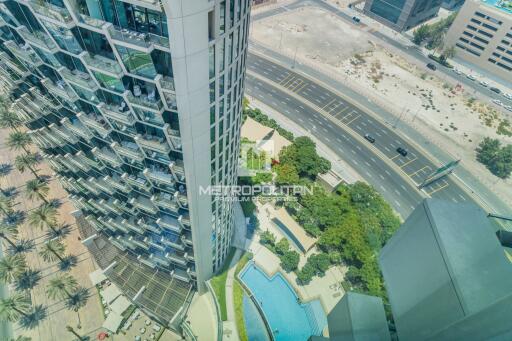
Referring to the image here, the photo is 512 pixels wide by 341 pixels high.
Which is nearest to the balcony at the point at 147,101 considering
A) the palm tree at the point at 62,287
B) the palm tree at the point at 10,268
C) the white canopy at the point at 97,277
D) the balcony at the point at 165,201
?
the balcony at the point at 165,201

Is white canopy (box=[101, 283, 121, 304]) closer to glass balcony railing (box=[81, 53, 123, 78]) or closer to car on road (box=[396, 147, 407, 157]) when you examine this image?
glass balcony railing (box=[81, 53, 123, 78])

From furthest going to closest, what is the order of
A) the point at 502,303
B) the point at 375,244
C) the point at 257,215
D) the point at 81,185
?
the point at 257,215
the point at 375,244
the point at 81,185
the point at 502,303

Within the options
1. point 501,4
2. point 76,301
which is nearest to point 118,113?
point 76,301

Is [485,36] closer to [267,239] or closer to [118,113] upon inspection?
[267,239]

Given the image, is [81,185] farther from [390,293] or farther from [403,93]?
[403,93]

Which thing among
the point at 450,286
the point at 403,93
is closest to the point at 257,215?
the point at 450,286

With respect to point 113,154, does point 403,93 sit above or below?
below

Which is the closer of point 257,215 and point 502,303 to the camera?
point 502,303
